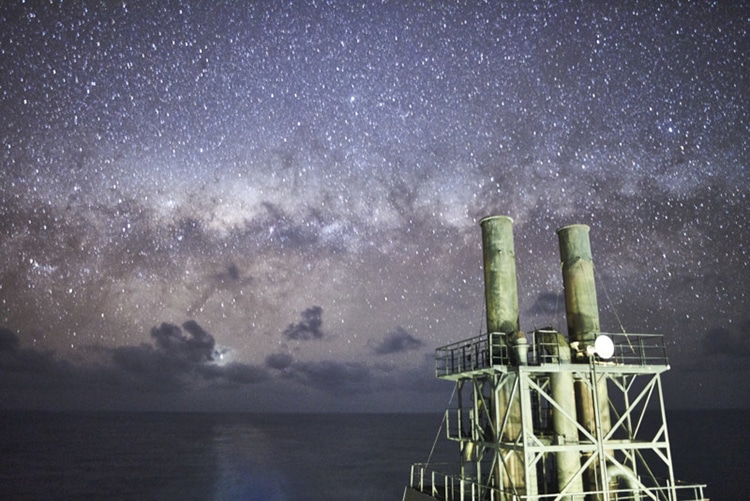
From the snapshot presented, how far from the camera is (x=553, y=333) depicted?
2383 cm

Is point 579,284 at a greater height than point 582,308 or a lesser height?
greater

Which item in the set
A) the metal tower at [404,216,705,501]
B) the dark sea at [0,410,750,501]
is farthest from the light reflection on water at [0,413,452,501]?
the metal tower at [404,216,705,501]

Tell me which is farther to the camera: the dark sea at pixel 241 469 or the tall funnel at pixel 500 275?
the dark sea at pixel 241 469

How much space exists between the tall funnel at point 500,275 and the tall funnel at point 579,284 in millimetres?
3241

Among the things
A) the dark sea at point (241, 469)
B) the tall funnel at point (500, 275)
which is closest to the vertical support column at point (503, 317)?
the tall funnel at point (500, 275)

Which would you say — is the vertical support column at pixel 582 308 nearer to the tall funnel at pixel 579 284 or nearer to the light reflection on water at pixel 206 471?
the tall funnel at pixel 579 284

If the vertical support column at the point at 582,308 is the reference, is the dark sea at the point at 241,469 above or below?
below

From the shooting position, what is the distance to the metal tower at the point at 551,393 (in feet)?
73.0

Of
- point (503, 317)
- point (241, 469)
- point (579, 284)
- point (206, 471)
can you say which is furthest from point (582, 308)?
point (241, 469)

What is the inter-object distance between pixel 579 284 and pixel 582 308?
1.23 m

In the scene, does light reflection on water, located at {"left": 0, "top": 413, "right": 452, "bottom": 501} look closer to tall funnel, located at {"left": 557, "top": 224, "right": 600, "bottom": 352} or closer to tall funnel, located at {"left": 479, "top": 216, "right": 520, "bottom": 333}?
tall funnel, located at {"left": 557, "top": 224, "right": 600, "bottom": 352}

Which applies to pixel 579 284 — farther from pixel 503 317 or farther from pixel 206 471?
pixel 206 471

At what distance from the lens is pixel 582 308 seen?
26953 millimetres

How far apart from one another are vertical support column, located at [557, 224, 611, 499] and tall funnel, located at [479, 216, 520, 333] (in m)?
3.24
